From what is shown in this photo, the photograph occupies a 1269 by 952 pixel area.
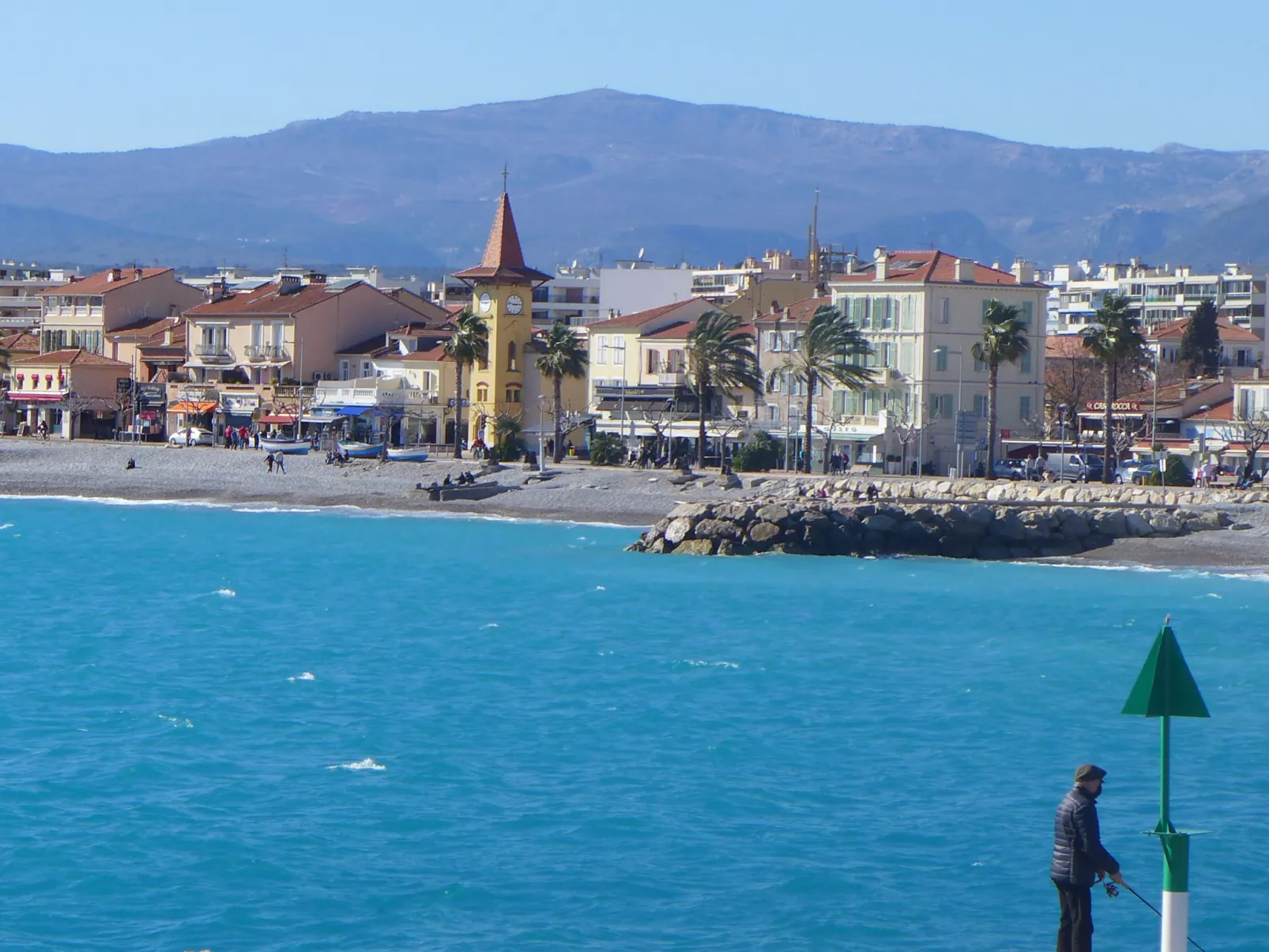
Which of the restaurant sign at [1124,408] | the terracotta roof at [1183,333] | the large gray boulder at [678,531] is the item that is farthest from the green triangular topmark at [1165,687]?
the terracotta roof at [1183,333]

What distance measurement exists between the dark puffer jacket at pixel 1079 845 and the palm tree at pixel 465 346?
64.9m

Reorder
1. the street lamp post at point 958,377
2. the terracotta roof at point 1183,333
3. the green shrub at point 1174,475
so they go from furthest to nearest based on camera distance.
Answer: the terracotta roof at point 1183,333 < the street lamp post at point 958,377 < the green shrub at point 1174,475

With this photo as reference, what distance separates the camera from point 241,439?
84188 millimetres

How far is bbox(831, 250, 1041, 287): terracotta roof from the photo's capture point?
236 ft

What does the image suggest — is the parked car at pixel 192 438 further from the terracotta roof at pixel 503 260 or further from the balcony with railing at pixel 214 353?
the terracotta roof at pixel 503 260

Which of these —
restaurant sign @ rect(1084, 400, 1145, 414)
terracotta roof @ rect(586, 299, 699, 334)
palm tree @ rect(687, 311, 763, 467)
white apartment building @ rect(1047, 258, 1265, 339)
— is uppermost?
white apartment building @ rect(1047, 258, 1265, 339)

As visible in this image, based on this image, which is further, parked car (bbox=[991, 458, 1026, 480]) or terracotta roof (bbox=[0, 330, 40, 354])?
terracotta roof (bbox=[0, 330, 40, 354])

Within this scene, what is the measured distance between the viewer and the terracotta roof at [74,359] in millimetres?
93125

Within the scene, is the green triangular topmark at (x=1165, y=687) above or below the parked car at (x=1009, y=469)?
below

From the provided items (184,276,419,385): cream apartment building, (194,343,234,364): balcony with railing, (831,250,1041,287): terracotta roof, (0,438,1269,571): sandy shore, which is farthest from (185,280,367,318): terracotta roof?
(831,250,1041,287): terracotta roof

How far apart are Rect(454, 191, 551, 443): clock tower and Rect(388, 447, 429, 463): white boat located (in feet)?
15.6

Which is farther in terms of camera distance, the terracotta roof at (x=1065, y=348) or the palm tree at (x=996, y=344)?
the terracotta roof at (x=1065, y=348)

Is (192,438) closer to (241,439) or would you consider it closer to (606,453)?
(241,439)

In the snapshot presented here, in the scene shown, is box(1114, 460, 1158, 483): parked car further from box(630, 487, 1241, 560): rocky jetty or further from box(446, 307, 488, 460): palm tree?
box(446, 307, 488, 460): palm tree
